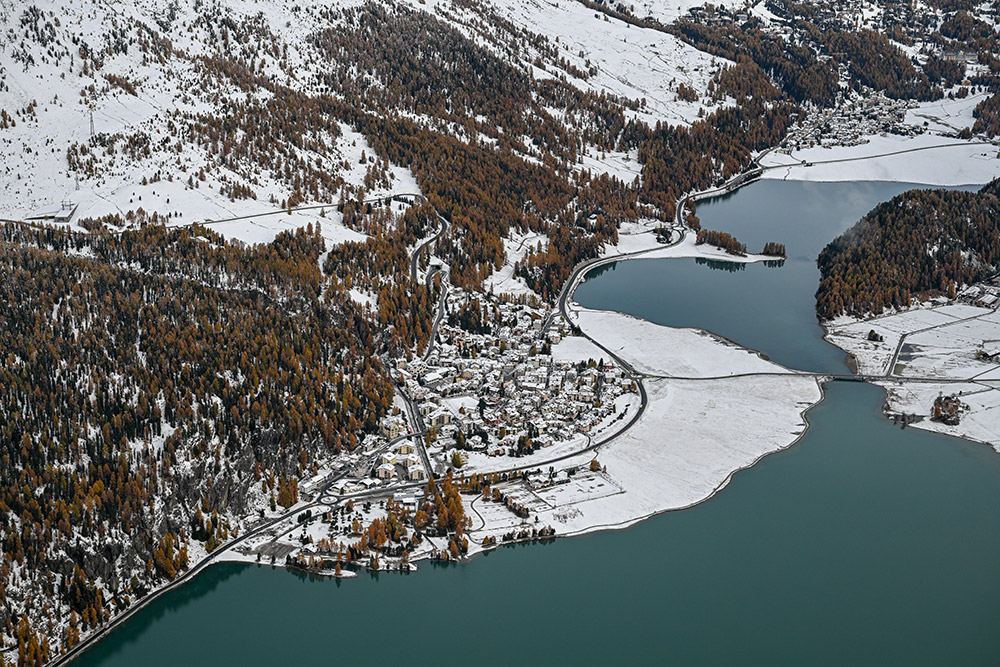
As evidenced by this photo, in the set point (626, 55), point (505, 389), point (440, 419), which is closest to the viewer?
point (440, 419)

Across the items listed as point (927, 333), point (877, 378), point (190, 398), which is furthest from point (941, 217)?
point (190, 398)

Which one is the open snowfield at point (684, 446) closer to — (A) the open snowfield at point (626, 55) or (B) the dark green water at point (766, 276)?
(B) the dark green water at point (766, 276)

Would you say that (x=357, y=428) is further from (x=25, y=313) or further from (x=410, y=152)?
(x=410, y=152)

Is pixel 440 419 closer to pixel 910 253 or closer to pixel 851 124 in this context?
pixel 910 253

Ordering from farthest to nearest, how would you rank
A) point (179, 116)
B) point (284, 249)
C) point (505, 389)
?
1. point (179, 116)
2. point (284, 249)
3. point (505, 389)

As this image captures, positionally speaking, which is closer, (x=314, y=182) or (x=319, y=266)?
(x=319, y=266)

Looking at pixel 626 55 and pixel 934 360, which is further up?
pixel 626 55

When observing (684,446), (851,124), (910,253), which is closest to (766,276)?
(910,253)
